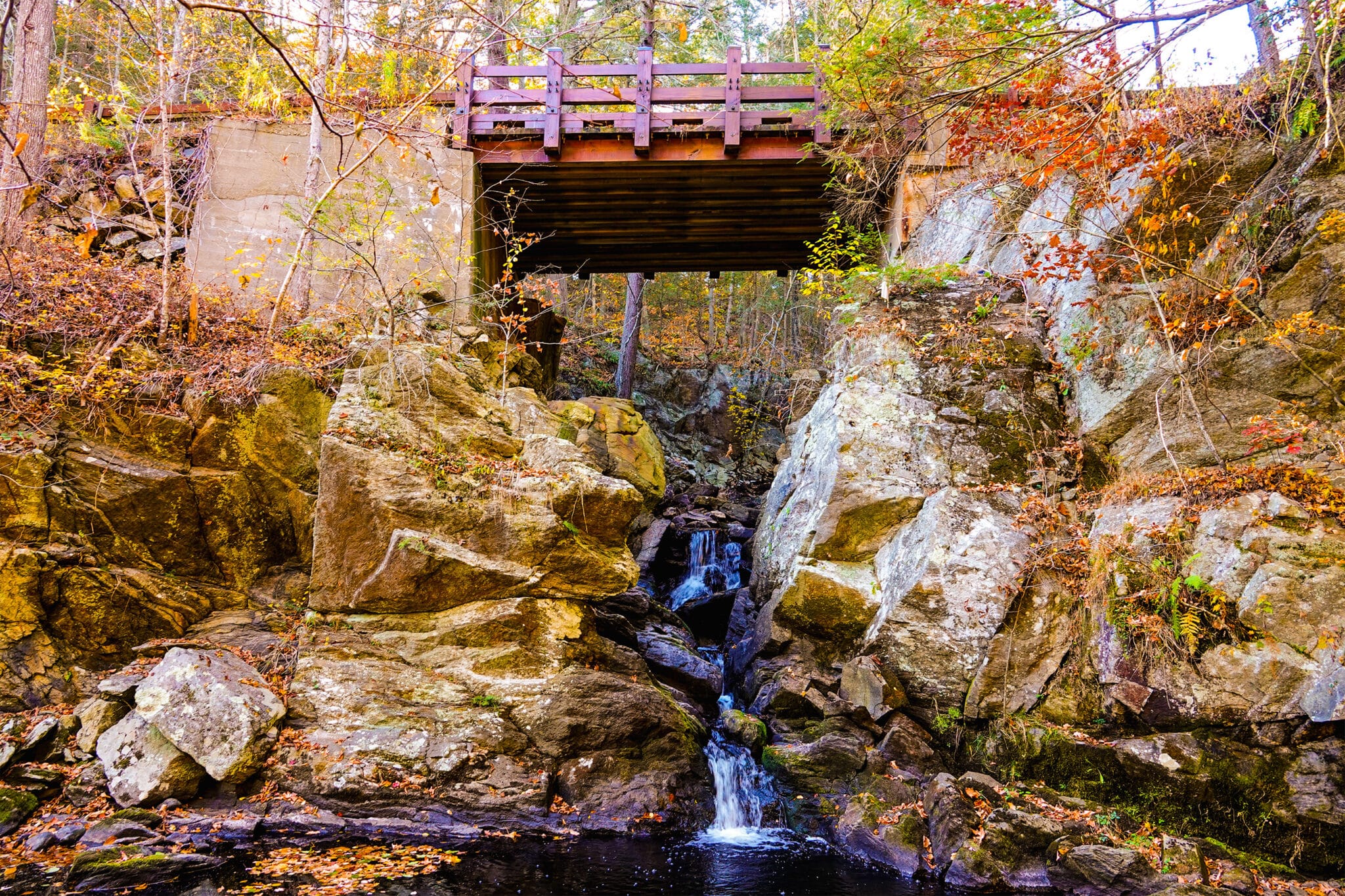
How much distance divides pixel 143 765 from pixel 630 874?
4.46 metres

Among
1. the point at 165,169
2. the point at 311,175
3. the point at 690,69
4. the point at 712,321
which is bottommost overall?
the point at 712,321

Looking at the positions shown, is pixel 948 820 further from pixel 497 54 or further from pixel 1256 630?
pixel 497 54

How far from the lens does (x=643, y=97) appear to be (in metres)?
12.1

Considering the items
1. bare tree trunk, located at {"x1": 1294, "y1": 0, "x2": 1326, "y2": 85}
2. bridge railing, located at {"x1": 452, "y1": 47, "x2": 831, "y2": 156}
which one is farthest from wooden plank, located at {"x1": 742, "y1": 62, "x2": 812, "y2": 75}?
bare tree trunk, located at {"x1": 1294, "y1": 0, "x2": 1326, "y2": 85}

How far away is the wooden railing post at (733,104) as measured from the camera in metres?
11.9

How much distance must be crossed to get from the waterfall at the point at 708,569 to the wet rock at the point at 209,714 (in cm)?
744

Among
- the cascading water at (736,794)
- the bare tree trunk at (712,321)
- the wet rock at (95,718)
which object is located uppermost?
the bare tree trunk at (712,321)

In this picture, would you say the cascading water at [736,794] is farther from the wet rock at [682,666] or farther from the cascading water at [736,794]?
the wet rock at [682,666]

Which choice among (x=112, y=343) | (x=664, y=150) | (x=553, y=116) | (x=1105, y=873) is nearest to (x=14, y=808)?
(x=112, y=343)

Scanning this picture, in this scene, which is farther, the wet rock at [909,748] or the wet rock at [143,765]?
the wet rock at [909,748]

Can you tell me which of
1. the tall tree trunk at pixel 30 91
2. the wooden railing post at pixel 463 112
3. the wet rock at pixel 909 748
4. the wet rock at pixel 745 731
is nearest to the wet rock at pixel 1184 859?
the wet rock at pixel 909 748

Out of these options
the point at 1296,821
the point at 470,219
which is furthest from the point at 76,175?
the point at 1296,821

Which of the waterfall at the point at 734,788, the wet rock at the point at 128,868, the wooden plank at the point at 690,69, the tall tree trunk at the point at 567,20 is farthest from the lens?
the tall tree trunk at the point at 567,20

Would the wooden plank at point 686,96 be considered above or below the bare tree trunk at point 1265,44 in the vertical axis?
above
